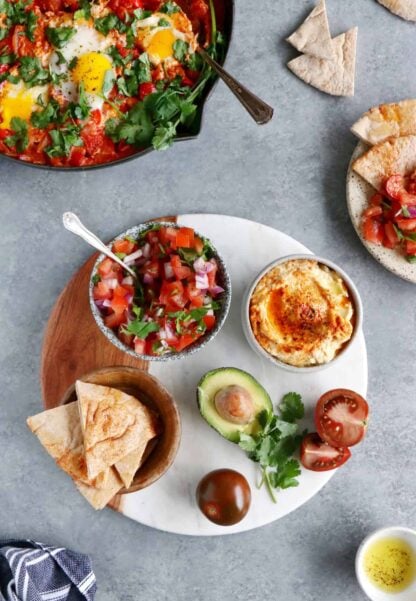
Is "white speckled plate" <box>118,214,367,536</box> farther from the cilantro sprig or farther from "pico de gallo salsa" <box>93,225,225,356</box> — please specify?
"pico de gallo salsa" <box>93,225,225,356</box>

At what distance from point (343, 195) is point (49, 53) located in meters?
1.57

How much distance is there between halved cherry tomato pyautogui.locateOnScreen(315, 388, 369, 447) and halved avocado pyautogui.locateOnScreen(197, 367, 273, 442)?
0.83 feet

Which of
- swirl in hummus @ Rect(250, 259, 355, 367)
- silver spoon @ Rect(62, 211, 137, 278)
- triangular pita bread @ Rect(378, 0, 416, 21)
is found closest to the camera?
silver spoon @ Rect(62, 211, 137, 278)

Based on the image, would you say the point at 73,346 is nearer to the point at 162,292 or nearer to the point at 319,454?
the point at 162,292

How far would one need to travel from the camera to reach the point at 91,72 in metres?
3.42

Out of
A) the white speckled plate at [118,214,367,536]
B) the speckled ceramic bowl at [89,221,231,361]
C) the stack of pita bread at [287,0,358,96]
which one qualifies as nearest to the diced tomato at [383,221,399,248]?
the white speckled plate at [118,214,367,536]

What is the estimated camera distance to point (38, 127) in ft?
11.4

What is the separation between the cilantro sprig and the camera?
3523mm

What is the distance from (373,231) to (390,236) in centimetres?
8

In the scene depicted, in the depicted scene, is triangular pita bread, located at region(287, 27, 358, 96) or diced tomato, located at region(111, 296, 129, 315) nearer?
diced tomato, located at region(111, 296, 129, 315)

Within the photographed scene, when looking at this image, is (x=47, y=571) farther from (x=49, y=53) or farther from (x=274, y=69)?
(x=274, y=69)

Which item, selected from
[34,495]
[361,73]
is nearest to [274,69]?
[361,73]

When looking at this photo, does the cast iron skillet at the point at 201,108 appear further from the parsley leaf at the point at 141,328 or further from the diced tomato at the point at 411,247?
the diced tomato at the point at 411,247

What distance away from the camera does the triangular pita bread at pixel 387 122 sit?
373cm
